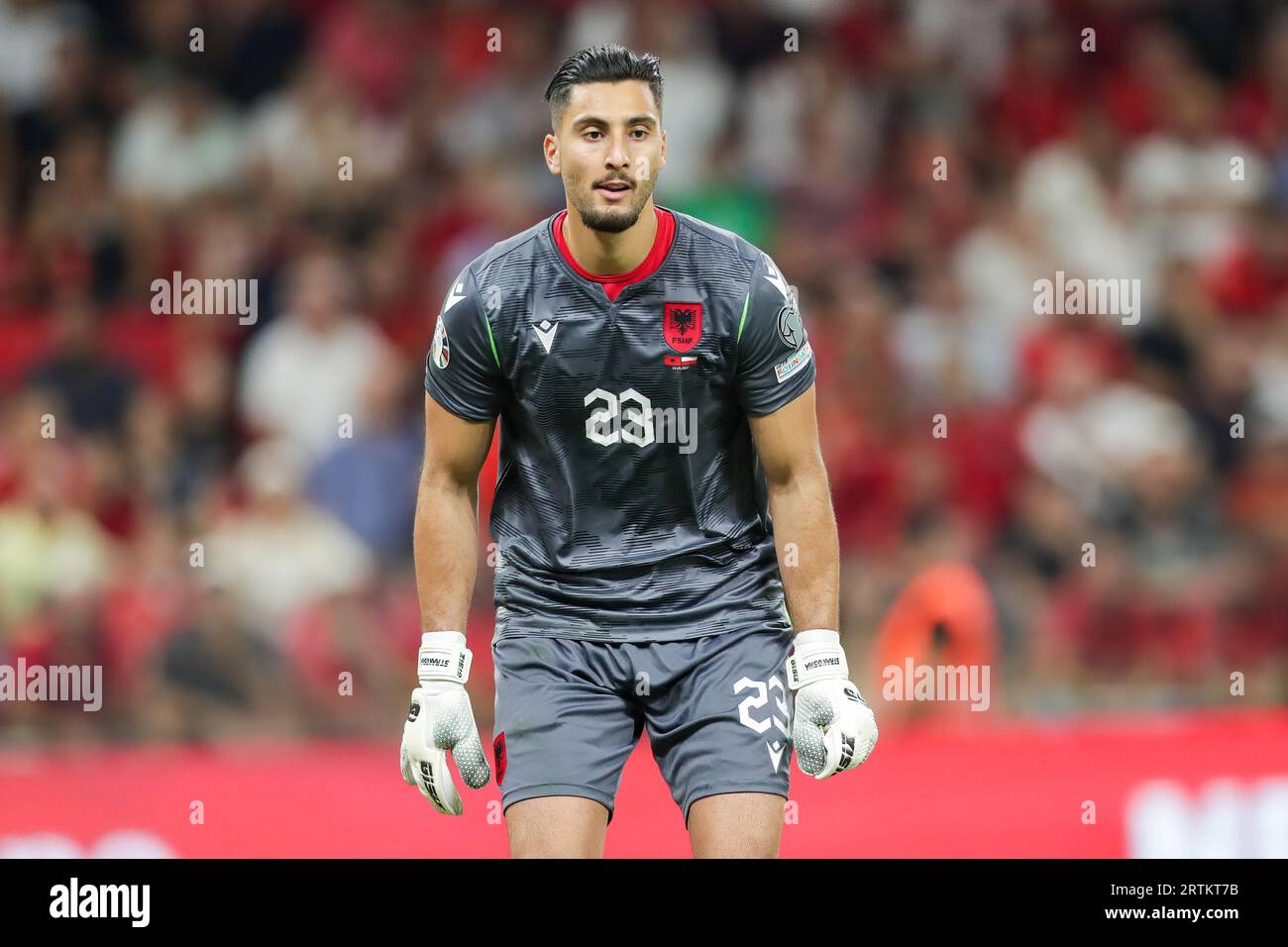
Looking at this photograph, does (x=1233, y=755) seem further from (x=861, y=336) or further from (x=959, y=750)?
(x=861, y=336)

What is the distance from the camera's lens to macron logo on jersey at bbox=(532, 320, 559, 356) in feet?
17.2

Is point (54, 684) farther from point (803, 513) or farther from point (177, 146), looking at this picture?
point (803, 513)

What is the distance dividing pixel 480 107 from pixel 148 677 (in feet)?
16.0

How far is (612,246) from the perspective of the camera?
207 inches

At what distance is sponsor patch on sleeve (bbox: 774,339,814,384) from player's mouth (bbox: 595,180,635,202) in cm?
62

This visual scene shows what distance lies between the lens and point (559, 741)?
202 inches

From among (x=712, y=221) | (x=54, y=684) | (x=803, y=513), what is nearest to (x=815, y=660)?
(x=803, y=513)

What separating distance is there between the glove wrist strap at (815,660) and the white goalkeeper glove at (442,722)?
0.89 meters

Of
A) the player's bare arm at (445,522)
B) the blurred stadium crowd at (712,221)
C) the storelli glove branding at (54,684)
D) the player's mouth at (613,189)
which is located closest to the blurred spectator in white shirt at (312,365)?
the blurred stadium crowd at (712,221)

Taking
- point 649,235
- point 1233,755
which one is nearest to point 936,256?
point 1233,755

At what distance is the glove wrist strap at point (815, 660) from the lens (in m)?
5.22

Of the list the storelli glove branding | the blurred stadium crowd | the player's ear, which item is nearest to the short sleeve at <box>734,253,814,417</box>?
the player's ear

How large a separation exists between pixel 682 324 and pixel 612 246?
11.3 inches

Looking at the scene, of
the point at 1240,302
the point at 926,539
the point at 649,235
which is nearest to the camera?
the point at 649,235
